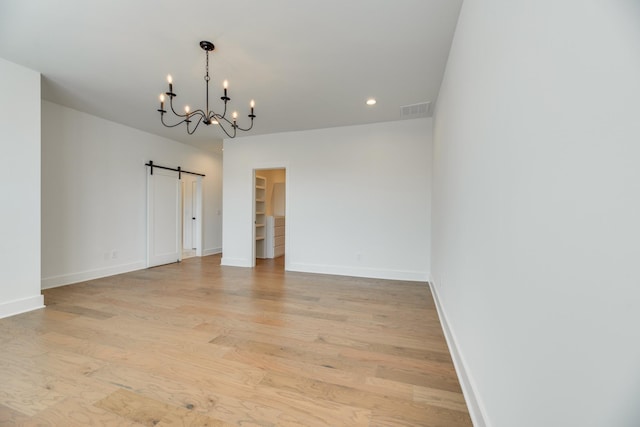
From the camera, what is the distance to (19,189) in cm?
280

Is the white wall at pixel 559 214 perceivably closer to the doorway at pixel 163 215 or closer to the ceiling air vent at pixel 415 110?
the ceiling air vent at pixel 415 110

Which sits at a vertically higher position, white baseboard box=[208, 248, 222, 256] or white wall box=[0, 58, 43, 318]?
white wall box=[0, 58, 43, 318]

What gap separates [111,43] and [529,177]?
3385mm

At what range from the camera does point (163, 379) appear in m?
1.71

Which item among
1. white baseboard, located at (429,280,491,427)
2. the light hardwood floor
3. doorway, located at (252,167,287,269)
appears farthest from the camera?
doorway, located at (252,167,287,269)

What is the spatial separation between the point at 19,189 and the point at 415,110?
498 centimetres

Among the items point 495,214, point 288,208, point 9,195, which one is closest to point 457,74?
point 495,214

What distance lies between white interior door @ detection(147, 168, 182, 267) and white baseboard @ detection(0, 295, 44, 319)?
2162 mm

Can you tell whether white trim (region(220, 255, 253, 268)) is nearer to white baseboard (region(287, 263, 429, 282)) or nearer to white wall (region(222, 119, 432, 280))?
white wall (region(222, 119, 432, 280))

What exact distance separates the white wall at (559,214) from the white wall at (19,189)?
14.3ft

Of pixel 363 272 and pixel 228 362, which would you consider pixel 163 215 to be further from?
pixel 228 362

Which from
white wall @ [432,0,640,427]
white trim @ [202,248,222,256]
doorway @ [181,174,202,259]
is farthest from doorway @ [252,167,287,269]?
white wall @ [432,0,640,427]

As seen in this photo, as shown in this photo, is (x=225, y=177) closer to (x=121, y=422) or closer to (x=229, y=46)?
(x=229, y=46)

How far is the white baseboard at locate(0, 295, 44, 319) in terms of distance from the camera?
2699 mm
